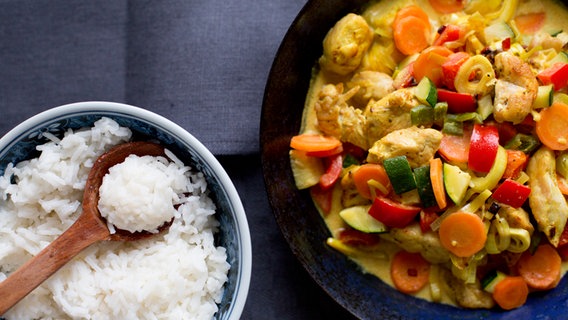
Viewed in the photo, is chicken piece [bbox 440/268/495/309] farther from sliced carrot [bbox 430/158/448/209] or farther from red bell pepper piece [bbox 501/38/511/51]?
red bell pepper piece [bbox 501/38/511/51]

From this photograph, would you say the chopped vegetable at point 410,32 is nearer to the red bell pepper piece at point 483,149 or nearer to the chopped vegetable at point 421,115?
the chopped vegetable at point 421,115

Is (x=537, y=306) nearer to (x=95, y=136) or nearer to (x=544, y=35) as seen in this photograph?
(x=544, y=35)

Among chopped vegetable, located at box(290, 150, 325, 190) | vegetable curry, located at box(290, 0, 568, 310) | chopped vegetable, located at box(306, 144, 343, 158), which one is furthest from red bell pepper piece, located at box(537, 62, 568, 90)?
chopped vegetable, located at box(290, 150, 325, 190)

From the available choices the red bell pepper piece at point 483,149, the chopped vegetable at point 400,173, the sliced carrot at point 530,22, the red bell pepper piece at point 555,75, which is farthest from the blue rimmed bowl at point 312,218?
the red bell pepper piece at point 555,75

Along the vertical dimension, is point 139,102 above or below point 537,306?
above

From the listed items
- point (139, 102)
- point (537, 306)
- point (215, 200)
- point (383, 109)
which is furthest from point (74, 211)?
point (537, 306)

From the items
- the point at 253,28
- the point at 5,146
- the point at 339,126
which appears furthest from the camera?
the point at 253,28

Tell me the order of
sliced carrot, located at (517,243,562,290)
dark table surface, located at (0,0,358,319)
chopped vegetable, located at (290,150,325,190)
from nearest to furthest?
sliced carrot, located at (517,243,562,290) < chopped vegetable, located at (290,150,325,190) < dark table surface, located at (0,0,358,319)
